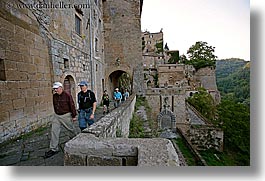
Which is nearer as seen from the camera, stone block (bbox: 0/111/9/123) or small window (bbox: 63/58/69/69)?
stone block (bbox: 0/111/9/123)

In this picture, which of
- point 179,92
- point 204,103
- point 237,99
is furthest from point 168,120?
point 237,99

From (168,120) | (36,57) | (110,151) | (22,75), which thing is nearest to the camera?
(110,151)

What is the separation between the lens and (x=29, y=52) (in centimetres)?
272

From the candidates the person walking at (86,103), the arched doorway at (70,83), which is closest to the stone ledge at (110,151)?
the person walking at (86,103)

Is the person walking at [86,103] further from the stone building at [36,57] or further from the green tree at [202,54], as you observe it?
the green tree at [202,54]

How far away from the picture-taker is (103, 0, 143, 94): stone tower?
20.5 ft

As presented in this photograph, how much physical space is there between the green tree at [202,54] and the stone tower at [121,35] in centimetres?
400

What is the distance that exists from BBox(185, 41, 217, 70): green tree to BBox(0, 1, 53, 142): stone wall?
1.98 meters

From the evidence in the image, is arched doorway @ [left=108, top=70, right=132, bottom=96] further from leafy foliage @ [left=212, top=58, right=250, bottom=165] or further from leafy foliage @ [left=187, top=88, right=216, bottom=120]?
leafy foliage @ [left=212, top=58, right=250, bottom=165]

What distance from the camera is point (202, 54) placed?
6.61 feet

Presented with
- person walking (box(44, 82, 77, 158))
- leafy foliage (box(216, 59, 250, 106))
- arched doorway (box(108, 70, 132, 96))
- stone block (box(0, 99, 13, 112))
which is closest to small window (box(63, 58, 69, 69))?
stone block (box(0, 99, 13, 112))

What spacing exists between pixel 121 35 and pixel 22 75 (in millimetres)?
4502

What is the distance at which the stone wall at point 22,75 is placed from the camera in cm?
226

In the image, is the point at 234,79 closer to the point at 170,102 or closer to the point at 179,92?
the point at 179,92
